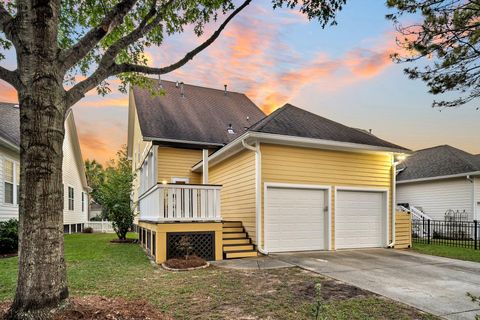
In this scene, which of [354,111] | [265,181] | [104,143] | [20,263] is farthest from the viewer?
[104,143]

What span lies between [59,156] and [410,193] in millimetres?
21567

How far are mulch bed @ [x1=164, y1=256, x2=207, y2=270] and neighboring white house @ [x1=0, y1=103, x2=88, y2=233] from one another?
7465mm

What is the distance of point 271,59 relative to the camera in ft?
36.9

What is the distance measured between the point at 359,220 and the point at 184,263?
6161mm

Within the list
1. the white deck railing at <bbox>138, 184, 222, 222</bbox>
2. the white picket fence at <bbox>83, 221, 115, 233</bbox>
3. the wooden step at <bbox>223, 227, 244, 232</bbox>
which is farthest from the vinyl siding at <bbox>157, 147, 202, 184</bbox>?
the white picket fence at <bbox>83, 221, 115, 233</bbox>

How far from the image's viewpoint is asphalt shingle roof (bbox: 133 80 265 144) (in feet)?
44.7

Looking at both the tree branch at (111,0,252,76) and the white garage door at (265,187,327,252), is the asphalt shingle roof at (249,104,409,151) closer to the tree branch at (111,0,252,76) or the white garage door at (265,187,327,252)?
the white garage door at (265,187,327,252)

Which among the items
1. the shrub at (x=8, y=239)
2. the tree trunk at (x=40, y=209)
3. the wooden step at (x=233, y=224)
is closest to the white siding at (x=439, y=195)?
the wooden step at (x=233, y=224)

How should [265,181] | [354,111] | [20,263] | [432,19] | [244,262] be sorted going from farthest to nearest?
[354,111], [265,181], [244,262], [432,19], [20,263]

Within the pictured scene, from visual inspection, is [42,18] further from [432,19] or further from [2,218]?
[2,218]

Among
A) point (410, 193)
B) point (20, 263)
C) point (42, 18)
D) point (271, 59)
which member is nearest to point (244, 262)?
point (20, 263)

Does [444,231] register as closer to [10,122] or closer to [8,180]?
[8,180]

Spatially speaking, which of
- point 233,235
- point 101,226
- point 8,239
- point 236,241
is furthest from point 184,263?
point 101,226

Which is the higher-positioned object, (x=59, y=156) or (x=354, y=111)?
(x=354, y=111)
